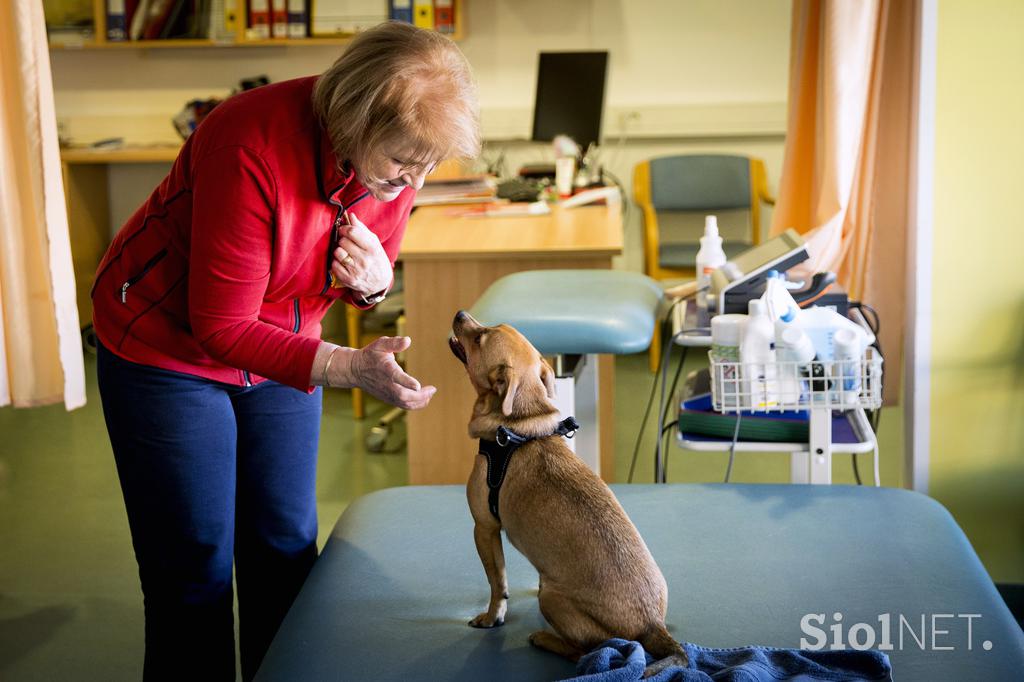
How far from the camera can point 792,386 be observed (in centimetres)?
182

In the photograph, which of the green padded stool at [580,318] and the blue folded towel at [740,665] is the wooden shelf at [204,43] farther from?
the blue folded towel at [740,665]

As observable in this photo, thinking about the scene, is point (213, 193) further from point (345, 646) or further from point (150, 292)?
point (345, 646)

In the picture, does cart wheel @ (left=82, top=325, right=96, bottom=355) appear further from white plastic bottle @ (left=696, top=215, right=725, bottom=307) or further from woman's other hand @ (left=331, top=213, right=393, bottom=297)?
woman's other hand @ (left=331, top=213, right=393, bottom=297)

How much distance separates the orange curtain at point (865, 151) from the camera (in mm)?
2428

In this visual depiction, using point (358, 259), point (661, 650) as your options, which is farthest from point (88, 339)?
point (661, 650)

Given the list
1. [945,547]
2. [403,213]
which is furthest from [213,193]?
[945,547]

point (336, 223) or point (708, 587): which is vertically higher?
point (336, 223)

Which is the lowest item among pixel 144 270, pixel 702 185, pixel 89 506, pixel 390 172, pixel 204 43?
pixel 89 506

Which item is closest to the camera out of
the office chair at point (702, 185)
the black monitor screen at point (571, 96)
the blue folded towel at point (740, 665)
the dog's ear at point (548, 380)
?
the blue folded towel at point (740, 665)

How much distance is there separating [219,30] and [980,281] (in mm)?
4006

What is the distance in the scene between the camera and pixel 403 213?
1.63 meters

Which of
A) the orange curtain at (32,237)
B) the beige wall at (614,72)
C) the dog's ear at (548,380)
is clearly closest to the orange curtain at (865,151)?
the dog's ear at (548,380)

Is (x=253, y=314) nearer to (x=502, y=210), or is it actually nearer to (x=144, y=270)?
(x=144, y=270)

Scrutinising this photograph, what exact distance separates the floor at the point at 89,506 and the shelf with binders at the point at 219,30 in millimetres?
1732
